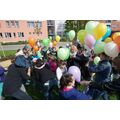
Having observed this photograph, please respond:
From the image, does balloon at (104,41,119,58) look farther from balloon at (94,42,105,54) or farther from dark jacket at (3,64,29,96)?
dark jacket at (3,64,29,96)

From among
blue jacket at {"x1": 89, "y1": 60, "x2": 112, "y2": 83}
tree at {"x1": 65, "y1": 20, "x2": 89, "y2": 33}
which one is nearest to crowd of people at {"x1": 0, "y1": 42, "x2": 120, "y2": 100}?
blue jacket at {"x1": 89, "y1": 60, "x2": 112, "y2": 83}

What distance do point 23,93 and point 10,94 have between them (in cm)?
26

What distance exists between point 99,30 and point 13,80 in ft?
7.59

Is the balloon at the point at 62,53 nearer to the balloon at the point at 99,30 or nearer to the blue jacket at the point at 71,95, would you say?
the balloon at the point at 99,30

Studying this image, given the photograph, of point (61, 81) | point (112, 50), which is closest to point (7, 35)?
point (112, 50)

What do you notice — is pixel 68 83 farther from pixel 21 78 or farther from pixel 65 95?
pixel 21 78

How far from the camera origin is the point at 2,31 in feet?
95.5

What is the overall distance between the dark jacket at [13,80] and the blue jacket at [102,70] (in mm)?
1373

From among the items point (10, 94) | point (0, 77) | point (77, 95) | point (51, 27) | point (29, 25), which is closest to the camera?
point (77, 95)

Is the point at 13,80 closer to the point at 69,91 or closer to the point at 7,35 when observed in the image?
the point at 69,91

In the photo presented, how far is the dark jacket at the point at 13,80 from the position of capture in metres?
3.86

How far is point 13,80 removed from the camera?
3.88 metres

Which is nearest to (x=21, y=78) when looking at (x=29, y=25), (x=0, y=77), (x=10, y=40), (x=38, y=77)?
(x=38, y=77)

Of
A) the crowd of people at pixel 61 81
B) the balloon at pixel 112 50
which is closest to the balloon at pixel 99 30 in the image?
the balloon at pixel 112 50
